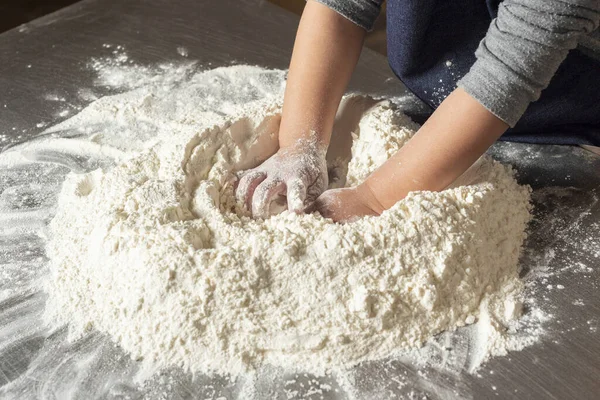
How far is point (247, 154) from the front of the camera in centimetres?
87

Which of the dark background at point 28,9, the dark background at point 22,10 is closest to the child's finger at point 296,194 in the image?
the dark background at point 28,9

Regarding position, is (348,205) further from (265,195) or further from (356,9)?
(356,9)

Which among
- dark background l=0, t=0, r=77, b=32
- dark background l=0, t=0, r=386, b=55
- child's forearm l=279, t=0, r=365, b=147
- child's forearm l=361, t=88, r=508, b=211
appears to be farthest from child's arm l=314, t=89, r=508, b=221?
dark background l=0, t=0, r=77, b=32

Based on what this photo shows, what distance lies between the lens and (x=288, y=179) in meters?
0.80

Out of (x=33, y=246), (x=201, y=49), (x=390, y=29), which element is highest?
(x=390, y=29)

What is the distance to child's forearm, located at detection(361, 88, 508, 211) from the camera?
748 millimetres

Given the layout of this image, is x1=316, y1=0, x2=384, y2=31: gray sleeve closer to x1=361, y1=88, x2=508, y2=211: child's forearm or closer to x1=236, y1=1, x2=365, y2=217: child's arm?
x1=236, y1=1, x2=365, y2=217: child's arm

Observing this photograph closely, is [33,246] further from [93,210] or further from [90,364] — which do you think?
[90,364]

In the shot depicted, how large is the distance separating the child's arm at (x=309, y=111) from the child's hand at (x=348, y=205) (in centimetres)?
2

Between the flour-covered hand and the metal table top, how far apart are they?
0.22m

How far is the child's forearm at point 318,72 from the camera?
2.85 ft

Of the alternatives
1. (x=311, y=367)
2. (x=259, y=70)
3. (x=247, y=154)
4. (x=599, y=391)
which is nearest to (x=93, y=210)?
(x=247, y=154)

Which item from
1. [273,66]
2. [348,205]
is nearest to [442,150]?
[348,205]

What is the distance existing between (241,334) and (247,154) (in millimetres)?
290
